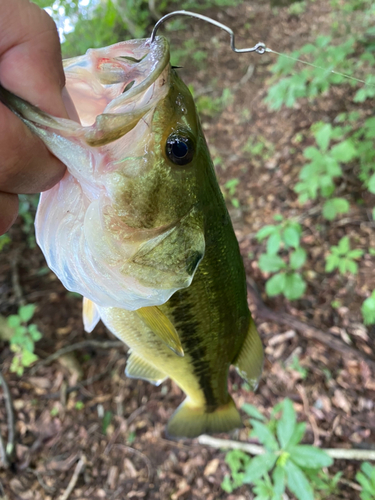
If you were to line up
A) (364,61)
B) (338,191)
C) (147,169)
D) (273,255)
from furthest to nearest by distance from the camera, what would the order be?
(364,61), (338,191), (273,255), (147,169)

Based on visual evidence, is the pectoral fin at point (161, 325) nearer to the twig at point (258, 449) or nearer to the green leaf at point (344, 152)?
the twig at point (258, 449)

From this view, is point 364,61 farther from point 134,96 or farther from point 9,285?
point 9,285

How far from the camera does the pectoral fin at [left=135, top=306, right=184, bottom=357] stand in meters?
1.13

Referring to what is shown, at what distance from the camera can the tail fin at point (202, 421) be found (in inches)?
71.4

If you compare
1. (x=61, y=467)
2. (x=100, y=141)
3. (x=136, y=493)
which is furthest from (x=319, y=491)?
(x=100, y=141)

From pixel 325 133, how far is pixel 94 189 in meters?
2.57

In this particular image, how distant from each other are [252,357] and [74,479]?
2.21m

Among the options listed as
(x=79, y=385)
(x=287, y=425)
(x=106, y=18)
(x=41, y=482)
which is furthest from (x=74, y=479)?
(x=106, y=18)

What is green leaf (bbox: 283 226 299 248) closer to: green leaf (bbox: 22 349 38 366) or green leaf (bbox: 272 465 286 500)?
green leaf (bbox: 272 465 286 500)

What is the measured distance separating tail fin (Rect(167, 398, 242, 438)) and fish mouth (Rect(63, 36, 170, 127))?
1589 millimetres

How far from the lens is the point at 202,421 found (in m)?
1.84

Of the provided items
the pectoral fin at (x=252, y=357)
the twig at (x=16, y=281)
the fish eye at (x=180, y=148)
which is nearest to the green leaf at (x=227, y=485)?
the pectoral fin at (x=252, y=357)

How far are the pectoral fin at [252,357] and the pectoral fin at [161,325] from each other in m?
0.50

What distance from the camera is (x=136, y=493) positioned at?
262 centimetres
